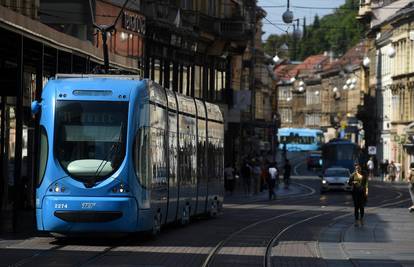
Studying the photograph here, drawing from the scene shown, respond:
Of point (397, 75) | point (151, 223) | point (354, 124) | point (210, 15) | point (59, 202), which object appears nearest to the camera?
point (59, 202)

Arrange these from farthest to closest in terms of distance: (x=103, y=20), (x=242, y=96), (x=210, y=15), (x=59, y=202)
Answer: (x=242, y=96) < (x=210, y=15) < (x=103, y=20) < (x=59, y=202)

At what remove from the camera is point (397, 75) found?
11488 cm

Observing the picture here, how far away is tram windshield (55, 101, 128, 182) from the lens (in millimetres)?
24375

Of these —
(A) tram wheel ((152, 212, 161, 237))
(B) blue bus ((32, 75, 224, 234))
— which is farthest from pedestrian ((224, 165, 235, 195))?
(B) blue bus ((32, 75, 224, 234))

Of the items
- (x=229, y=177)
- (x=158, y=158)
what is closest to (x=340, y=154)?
(x=229, y=177)

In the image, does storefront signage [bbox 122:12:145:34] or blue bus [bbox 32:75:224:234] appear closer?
blue bus [bbox 32:75:224:234]

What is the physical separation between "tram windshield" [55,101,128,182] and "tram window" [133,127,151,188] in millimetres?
379

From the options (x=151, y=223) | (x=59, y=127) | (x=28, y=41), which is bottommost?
(x=151, y=223)

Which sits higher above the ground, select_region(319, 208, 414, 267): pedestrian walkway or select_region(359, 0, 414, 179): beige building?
select_region(359, 0, 414, 179): beige building

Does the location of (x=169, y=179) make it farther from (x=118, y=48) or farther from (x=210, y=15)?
(x=210, y=15)

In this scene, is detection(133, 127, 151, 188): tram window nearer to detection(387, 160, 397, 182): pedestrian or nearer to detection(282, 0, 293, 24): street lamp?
detection(282, 0, 293, 24): street lamp

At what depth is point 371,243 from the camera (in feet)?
90.6

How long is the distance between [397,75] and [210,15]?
45031 millimetres

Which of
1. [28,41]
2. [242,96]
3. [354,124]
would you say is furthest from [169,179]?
[354,124]
